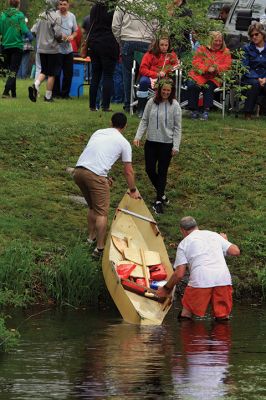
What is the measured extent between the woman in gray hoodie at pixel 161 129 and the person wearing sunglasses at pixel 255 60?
15.0 feet

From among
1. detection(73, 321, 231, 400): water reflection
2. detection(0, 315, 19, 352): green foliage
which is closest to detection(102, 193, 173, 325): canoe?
detection(73, 321, 231, 400): water reflection

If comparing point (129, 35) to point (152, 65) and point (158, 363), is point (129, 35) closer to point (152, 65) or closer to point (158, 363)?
A: point (152, 65)

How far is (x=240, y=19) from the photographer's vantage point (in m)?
24.7

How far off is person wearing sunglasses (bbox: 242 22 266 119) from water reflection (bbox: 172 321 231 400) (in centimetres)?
826

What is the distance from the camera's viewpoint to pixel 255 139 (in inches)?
885

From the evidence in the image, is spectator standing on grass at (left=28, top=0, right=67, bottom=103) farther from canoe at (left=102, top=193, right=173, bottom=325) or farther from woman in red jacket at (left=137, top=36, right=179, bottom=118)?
canoe at (left=102, top=193, right=173, bottom=325)

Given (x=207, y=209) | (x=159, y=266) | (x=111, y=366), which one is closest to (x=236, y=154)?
(x=207, y=209)

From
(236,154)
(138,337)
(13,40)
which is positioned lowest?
(138,337)

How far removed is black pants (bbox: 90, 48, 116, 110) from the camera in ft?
75.7

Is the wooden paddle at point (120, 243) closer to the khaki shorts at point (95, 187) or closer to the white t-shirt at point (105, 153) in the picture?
the khaki shorts at point (95, 187)

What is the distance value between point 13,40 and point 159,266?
31.4 ft

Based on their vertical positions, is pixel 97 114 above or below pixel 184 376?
above

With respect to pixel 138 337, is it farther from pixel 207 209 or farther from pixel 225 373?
pixel 207 209

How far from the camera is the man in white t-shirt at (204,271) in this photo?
15523 mm
